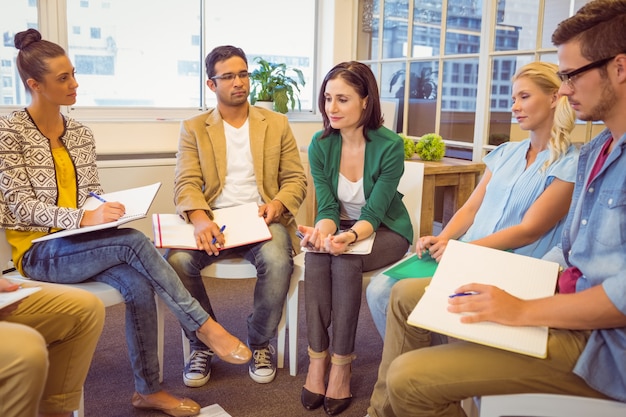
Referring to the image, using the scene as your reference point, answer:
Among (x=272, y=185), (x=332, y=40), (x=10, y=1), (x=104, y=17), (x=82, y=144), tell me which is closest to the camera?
(x=82, y=144)

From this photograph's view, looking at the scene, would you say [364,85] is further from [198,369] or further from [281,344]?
[198,369]

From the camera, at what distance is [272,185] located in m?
2.48

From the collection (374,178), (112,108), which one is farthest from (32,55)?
(112,108)

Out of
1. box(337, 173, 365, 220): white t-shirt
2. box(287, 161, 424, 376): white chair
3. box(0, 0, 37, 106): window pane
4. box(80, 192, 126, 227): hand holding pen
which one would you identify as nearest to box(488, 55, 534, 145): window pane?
box(287, 161, 424, 376): white chair

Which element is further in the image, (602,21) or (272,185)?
(272,185)

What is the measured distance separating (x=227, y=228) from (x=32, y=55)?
0.88 meters

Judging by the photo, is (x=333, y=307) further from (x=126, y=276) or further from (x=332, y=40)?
(x=332, y=40)

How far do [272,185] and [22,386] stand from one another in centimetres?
131

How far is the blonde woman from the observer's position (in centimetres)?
177

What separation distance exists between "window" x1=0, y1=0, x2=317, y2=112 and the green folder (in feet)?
7.80

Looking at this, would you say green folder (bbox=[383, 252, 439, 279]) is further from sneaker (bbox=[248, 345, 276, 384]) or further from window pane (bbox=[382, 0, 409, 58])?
window pane (bbox=[382, 0, 409, 58])

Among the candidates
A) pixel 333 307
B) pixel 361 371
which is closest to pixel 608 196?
pixel 333 307

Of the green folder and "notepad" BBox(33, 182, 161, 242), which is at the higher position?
"notepad" BBox(33, 182, 161, 242)

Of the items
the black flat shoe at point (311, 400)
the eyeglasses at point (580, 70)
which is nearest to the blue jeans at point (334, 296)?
the black flat shoe at point (311, 400)
